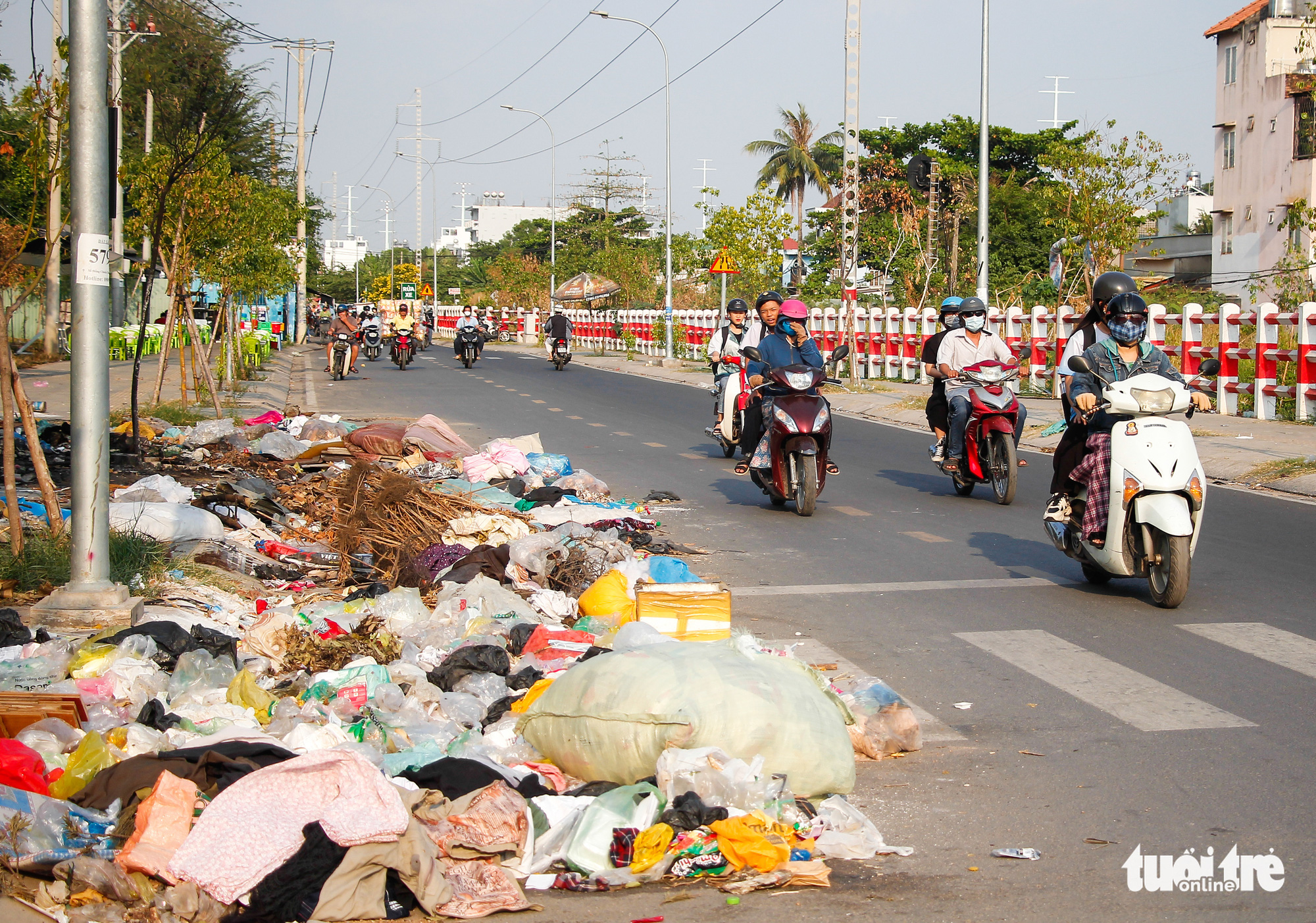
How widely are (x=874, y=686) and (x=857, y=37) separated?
73.2 feet

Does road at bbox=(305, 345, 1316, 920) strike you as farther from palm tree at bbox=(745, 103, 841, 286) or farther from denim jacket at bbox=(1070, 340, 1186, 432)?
palm tree at bbox=(745, 103, 841, 286)

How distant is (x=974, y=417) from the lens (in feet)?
39.5

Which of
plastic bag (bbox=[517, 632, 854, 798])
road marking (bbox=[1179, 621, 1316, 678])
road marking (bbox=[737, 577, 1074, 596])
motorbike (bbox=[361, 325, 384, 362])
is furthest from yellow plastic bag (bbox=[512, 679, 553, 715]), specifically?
motorbike (bbox=[361, 325, 384, 362])

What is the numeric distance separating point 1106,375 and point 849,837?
4634 millimetres

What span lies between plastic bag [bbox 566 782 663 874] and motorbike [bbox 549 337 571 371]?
34578mm

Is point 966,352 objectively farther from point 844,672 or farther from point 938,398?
Answer: point 844,672

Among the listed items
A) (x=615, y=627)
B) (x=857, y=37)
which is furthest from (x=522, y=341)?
(x=615, y=627)

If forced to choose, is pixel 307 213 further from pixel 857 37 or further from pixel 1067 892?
pixel 1067 892

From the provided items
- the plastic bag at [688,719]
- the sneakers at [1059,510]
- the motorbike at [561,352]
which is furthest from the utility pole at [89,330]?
the motorbike at [561,352]

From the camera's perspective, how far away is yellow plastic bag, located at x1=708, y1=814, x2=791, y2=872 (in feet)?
13.4

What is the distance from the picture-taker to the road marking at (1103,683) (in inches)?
218

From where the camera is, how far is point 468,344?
39000 millimetres

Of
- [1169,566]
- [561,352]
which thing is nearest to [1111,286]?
[1169,566]

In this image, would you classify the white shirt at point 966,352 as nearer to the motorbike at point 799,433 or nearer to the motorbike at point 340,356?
the motorbike at point 799,433
